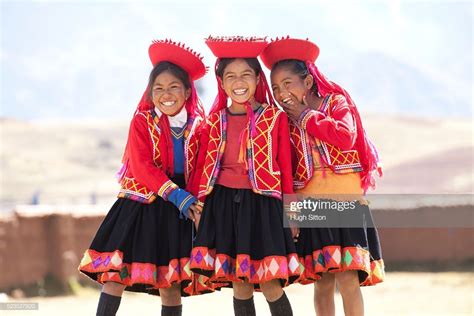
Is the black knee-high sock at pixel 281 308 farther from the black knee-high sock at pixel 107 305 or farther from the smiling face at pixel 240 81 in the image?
the smiling face at pixel 240 81

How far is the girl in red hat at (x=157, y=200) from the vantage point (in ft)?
17.7

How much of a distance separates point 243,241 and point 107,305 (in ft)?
2.96

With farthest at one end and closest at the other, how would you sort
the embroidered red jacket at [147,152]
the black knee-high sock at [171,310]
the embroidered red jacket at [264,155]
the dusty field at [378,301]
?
the dusty field at [378,301] < the black knee-high sock at [171,310] < the embroidered red jacket at [147,152] < the embroidered red jacket at [264,155]

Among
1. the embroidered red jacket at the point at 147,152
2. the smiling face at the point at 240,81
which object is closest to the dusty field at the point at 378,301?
the embroidered red jacket at the point at 147,152

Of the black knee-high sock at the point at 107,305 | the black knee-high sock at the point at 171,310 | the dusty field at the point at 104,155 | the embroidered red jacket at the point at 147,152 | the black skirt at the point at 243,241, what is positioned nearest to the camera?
the black skirt at the point at 243,241

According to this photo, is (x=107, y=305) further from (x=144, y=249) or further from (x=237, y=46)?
(x=237, y=46)

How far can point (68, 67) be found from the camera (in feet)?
524

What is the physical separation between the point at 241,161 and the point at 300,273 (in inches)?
27.4

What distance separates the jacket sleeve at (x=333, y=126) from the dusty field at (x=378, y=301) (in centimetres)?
381

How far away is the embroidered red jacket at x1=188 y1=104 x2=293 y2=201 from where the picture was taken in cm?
524

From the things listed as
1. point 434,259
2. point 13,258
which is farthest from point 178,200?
point 434,259

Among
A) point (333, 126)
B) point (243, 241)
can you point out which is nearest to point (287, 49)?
point (333, 126)

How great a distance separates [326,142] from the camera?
538cm

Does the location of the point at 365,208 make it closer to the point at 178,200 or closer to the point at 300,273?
the point at 300,273
